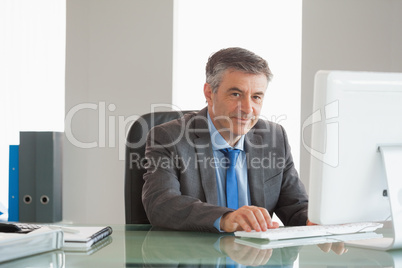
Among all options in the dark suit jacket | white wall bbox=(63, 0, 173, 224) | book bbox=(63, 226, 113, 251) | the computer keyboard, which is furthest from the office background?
book bbox=(63, 226, 113, 251)

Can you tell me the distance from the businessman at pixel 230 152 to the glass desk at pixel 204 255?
52 cm

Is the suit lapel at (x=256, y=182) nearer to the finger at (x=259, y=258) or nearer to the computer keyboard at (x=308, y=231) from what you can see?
the computer keyboard at (x=308, y=231)

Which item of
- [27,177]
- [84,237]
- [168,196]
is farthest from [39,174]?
[84,237]

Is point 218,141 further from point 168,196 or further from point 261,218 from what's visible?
point 261,218

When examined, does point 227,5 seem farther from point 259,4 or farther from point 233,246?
point 233,246

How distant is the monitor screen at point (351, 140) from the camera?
3.89 feet

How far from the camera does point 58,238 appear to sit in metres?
1.26

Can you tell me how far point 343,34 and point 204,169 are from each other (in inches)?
78.0

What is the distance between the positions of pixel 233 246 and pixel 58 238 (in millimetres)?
442

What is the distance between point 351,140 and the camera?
1.23 m

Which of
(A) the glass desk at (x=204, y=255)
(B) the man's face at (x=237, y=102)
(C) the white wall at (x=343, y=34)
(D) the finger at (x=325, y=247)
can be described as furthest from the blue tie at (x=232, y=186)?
(C) the white wall at (x=343, y=34)

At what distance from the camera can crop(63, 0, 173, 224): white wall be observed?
11.9 ft

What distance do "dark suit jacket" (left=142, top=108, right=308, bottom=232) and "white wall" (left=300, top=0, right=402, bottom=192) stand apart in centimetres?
140

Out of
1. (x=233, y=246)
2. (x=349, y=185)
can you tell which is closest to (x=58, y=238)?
(x=233, y=246)
